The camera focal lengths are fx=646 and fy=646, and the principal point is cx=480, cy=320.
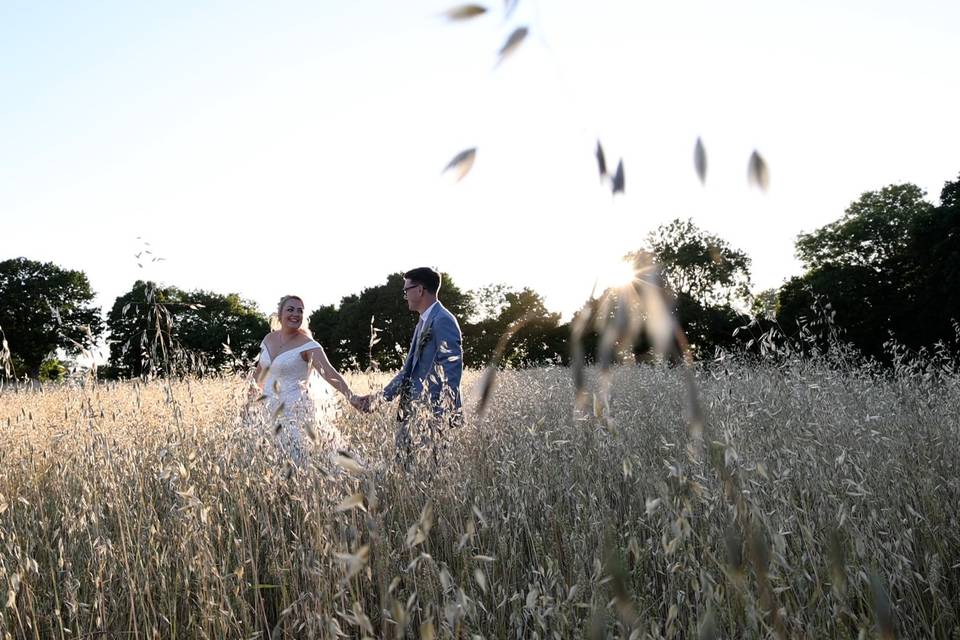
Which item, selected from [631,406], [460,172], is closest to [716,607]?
[460,172]

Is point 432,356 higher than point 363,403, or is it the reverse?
point 432,356

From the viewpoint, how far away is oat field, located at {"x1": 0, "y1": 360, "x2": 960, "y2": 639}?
1.81m

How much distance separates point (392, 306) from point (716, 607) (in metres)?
45.3

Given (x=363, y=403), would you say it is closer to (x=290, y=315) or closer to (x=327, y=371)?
(x=327, y=371)

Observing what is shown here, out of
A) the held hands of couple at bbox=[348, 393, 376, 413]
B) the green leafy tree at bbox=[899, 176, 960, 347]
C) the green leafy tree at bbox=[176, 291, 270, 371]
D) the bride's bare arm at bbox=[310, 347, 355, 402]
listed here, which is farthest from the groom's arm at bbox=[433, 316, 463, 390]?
the green leafy tree at bbox=[176, 291, 270, 371]

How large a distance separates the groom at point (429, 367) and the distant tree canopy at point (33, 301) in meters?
41.6

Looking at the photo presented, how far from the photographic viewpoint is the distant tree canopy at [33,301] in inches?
1682

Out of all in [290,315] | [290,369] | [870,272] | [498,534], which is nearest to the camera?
[498,534]

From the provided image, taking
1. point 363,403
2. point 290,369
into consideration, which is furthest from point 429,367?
point 290,369

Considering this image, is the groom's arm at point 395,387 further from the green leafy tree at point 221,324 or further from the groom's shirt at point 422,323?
the green leafy tree at point 221,324

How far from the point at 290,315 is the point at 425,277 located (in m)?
1.61

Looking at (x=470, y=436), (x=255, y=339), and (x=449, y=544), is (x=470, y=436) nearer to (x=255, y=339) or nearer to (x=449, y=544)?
(x=449, y=544)

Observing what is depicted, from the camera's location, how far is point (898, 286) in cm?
2841

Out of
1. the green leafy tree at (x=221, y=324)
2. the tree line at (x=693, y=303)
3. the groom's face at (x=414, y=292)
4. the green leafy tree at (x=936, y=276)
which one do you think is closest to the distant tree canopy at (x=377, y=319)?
the tree line at (x=693, y=303)
